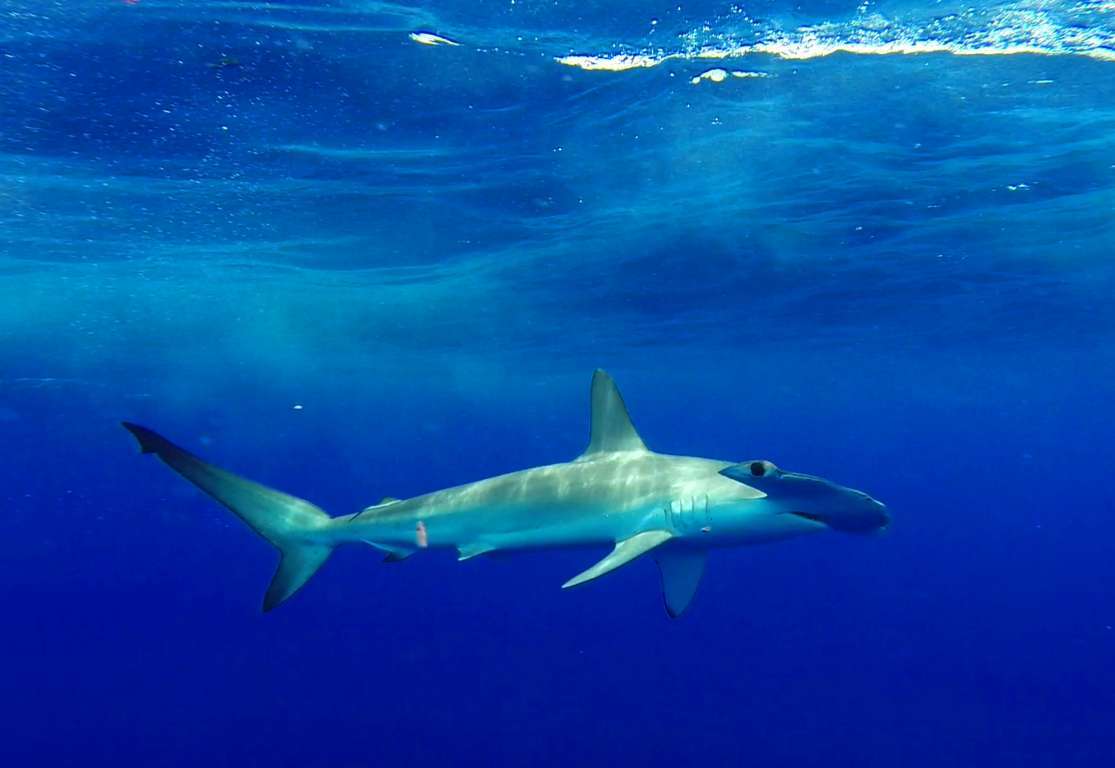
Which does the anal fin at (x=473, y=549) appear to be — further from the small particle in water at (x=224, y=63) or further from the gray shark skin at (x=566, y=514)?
the small particle in water at (x=224, y=63)

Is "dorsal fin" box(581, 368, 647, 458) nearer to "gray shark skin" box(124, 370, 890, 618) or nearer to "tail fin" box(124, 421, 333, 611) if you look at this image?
"gray shark skin" box(124, 370, 890, 618)

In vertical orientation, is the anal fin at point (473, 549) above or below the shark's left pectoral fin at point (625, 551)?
below

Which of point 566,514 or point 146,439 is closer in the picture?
point 146,439

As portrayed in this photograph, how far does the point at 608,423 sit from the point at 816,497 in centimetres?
302

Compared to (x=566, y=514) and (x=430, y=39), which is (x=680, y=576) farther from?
(x=430, y=39)

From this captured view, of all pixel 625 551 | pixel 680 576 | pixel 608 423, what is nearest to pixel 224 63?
pixel 608 423

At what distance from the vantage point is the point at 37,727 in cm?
2150

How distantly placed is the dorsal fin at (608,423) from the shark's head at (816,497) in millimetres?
2370

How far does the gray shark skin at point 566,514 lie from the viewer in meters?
6.84

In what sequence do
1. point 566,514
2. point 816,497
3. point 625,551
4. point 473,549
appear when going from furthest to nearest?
1. point 473,549
2. point 566,514
3. point 625,551
4. point 816,497

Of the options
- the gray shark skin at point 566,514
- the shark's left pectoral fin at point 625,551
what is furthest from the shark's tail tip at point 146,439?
the shark's left pectoral fin at point 625,551

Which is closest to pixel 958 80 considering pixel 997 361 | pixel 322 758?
pixel 322 758

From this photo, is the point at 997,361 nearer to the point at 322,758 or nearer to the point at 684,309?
the point at 684,309

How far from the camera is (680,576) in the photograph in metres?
8.03
